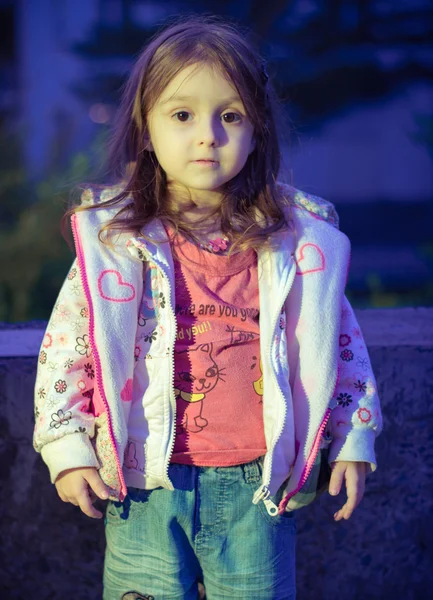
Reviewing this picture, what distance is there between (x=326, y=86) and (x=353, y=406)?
7661 mm

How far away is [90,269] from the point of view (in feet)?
6.22

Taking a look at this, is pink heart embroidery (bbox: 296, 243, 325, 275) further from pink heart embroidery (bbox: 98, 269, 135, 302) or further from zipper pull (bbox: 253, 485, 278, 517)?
zipper pull (bbox: 253, 485, 278, 517)

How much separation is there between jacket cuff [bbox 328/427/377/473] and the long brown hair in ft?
1.61

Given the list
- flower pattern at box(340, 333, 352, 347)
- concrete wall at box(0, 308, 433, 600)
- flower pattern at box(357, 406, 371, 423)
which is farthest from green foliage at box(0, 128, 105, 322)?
flower pattern at box(357, 406, 371, 423)

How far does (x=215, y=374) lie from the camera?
193 cm

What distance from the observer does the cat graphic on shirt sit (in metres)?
1.92

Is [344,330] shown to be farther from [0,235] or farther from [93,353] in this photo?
[0,235]

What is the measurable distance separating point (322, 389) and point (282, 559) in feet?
1.32

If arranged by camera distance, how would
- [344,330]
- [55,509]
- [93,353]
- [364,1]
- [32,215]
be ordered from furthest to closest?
[364,1] < [32,215] < [55,509] < [344,330] < [93,353]

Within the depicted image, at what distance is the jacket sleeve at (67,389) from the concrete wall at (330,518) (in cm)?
50

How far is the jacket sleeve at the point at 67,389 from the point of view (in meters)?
1.84

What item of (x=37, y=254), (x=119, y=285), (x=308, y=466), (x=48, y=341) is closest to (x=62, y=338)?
(x=48, y=341)

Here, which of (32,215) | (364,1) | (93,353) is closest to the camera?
(93,353)

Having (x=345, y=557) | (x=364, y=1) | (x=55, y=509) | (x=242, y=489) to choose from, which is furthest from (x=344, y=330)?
(x=364, y=1)
